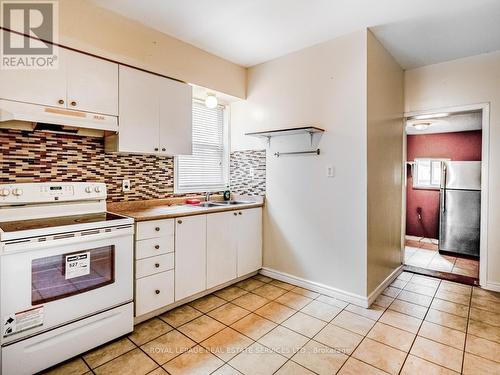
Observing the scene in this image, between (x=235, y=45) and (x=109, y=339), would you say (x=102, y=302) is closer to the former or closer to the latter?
(x=109, y=339)

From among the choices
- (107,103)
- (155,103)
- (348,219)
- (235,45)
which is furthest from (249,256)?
(235,45)

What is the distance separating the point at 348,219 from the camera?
2.71 metres

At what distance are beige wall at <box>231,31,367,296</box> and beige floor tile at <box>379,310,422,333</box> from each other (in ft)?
0.90

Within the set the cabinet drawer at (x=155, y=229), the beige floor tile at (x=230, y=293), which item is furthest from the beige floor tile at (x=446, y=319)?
the cabinet drawer at (x=155, y=229)

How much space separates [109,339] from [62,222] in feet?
2.94

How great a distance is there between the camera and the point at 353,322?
92.3 inches

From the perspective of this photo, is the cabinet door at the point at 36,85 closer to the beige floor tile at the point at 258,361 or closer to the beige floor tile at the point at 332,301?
the beige floor tile at the point at 258,361

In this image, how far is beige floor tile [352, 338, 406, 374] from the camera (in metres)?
1.81

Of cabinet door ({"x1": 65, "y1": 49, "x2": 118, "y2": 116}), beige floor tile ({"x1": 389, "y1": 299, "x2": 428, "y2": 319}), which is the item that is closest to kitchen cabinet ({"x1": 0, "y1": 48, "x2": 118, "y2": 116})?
cabinet door ({"x1": 65, "y1": 49, "x2": 118, "y2": 116})

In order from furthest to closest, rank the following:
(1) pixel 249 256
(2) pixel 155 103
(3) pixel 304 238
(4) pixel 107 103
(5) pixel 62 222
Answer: (1) pixel 249 256
(3) pixel 304 238
(2) pixel 155 103
(4) pixel 107 103
(5) pixel 62 222

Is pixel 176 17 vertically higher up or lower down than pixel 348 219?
Result: higher up

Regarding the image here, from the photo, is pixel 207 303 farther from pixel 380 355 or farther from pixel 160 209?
pixel 380 355

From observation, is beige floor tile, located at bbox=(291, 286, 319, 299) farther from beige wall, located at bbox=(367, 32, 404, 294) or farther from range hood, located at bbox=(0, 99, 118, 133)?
range hood, located at bbox=(0, 99, 118, 133)

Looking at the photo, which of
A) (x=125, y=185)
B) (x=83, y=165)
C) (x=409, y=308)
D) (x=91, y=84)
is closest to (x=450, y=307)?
(x=409, y=308)
